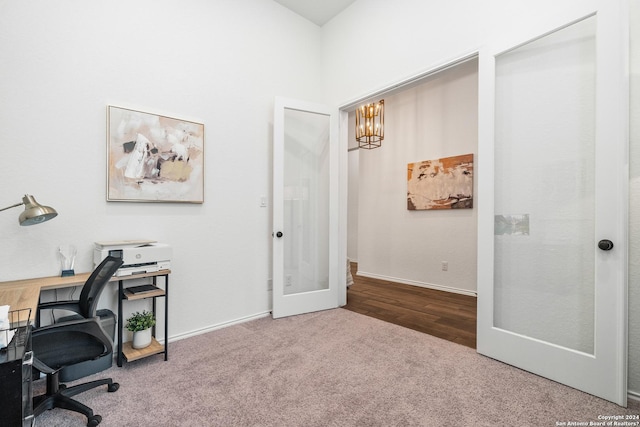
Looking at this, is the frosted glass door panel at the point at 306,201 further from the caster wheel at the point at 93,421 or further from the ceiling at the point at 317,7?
the caster wheel at the point at 93,421

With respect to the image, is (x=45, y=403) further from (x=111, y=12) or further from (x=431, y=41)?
(x=431, y=41)

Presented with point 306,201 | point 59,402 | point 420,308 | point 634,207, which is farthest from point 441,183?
point 59,402

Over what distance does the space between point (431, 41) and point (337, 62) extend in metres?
1.23

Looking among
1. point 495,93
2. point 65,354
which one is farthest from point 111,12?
point 495,93

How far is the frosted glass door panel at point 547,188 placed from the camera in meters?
2.00

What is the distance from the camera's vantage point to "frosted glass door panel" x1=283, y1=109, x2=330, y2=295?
11.4ft

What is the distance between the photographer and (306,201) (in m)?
3.63

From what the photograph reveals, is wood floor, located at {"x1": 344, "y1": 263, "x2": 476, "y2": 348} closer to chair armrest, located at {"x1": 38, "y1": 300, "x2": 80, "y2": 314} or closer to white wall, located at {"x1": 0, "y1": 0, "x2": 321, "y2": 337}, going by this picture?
white wall, located at {"x1": 0, "y1": 0, "x2": 321, "y2": 337}

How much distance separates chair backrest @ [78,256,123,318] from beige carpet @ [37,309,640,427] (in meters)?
0.59

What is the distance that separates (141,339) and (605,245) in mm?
3149

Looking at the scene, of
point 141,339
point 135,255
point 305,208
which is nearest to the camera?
point 135,255

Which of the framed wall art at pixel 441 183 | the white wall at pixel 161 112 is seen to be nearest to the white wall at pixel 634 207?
the framed wall art at pixel 441 183

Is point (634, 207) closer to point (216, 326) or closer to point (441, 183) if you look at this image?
Answer: point (441, 183)

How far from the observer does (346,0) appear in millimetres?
3547
